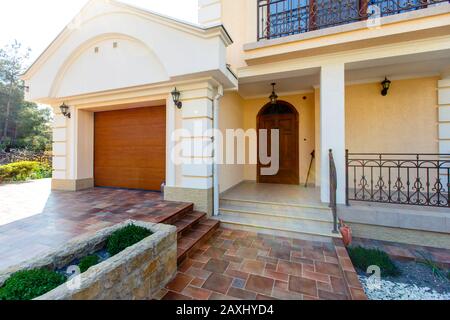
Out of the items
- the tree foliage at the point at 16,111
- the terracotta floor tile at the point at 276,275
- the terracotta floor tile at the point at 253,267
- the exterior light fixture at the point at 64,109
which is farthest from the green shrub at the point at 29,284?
the tree foliage at the point at 16,111

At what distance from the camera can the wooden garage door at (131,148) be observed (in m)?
5.04

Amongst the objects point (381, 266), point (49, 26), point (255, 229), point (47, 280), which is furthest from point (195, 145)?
point (49, 26)

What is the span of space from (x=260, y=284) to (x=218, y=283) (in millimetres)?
497

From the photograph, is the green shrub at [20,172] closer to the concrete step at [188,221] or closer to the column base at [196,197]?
the column base at [196,197]

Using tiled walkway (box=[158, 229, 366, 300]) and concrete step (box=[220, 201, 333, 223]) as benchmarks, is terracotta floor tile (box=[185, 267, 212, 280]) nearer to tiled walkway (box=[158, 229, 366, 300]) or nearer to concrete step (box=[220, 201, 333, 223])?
tiled walkway (box=[158, 229, 366, 300])

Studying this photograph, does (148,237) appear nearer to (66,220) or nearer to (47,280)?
(47,280)

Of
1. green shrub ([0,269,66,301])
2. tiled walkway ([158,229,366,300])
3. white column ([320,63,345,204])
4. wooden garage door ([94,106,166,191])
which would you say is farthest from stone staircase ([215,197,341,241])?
green shrub ([0,269,66,301])

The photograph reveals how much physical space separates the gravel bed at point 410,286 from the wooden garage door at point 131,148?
14.8 ft

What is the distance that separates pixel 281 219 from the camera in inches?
149

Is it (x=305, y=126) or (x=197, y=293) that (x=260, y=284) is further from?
(x=305, y=126)

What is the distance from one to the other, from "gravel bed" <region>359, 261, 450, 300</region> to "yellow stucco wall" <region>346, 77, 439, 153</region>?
10.7 ft

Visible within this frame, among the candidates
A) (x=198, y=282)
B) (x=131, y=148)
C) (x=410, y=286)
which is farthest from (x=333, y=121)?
(x=131, y=148)

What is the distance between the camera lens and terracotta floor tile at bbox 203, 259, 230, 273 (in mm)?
2504

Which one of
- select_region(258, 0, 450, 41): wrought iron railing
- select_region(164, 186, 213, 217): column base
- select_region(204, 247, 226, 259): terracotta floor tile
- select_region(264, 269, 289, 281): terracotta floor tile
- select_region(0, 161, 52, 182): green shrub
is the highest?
select_region(258, 0, 450, 41): wrought iron railing
